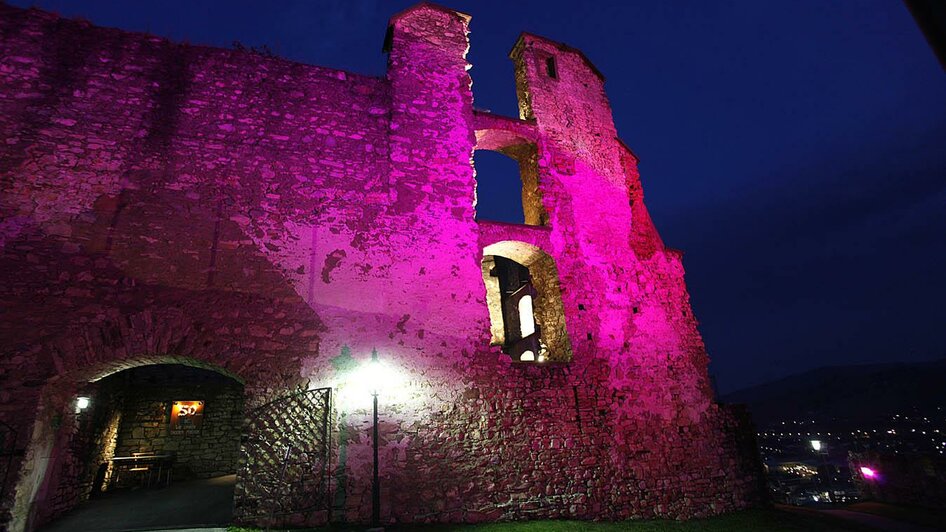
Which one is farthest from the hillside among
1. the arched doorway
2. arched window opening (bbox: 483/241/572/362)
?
the arched doorway

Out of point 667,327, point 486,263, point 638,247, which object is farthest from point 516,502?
point 486,263

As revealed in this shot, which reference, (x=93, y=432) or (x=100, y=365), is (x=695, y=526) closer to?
(x=100, y=365)

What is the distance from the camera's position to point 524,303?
17.7 meters

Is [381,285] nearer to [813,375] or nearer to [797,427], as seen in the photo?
[797,427]

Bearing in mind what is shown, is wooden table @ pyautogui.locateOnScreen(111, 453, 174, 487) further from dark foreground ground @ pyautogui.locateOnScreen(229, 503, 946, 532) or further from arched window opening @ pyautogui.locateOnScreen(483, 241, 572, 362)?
arched window opening @ pyautogui.locateOnScreen(483, 241, 572, 362)

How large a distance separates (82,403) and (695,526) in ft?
39.5

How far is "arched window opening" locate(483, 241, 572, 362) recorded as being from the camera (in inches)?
364

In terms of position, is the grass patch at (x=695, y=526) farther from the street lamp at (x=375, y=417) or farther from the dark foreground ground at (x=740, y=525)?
the street lamp at (x=375, y=417)

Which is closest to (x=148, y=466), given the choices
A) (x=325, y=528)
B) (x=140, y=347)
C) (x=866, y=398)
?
(x=140, y=347)

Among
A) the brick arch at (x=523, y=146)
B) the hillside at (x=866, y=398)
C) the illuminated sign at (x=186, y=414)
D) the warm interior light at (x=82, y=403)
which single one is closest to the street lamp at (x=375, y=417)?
the brick arch at (x=523, y=146)

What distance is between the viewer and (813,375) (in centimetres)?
11506

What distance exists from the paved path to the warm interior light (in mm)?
1822

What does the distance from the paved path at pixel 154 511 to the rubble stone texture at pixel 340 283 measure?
0.49 meters

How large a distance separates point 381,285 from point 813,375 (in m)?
143
